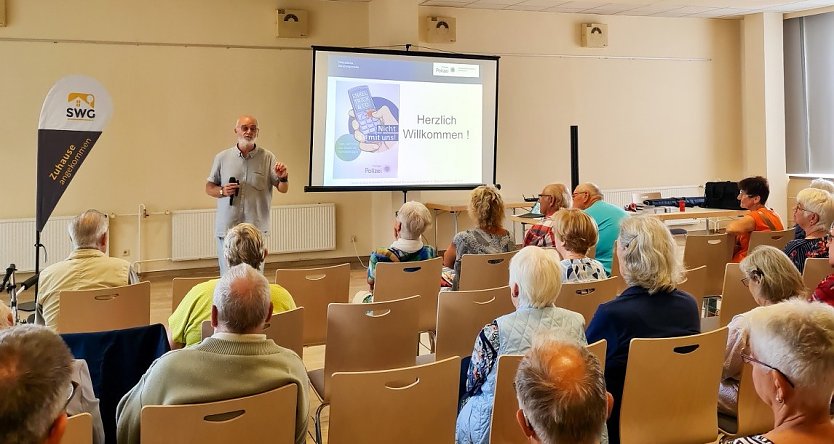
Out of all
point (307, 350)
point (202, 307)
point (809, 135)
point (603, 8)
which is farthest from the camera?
point (809, 135)

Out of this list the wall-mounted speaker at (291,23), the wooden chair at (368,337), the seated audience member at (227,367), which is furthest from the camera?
the wall-mounted speaker at (291,23)

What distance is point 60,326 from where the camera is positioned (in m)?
3.14

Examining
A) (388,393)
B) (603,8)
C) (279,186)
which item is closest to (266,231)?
(279,186)

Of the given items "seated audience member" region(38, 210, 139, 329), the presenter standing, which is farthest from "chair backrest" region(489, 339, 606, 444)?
the presenter standing

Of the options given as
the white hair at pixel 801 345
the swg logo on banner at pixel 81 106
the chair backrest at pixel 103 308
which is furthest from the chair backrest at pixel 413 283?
the swg logo on banner at pixel 81 106

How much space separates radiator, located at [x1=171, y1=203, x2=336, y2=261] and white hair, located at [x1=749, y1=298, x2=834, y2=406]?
6.54 meters

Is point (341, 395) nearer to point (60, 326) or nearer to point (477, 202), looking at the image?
point (60, 326)

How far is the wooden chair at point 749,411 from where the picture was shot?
8.35 ft

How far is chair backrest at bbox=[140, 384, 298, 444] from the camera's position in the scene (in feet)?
5.63

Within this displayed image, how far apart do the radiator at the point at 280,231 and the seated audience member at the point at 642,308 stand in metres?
5.59

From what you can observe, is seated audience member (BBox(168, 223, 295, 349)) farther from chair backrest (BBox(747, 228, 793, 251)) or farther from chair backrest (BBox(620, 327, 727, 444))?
chair backrest (BBox(747, 228, 793, 251))

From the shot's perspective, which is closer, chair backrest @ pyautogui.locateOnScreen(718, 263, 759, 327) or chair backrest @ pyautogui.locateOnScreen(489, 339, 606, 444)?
chair backrest @ pyautogui.locateOnScreen(489, 339, 606, 444)

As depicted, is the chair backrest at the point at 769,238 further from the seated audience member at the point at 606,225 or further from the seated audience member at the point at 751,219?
the seated audience member at the point at 606,225

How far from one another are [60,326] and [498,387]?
84.5 inches
